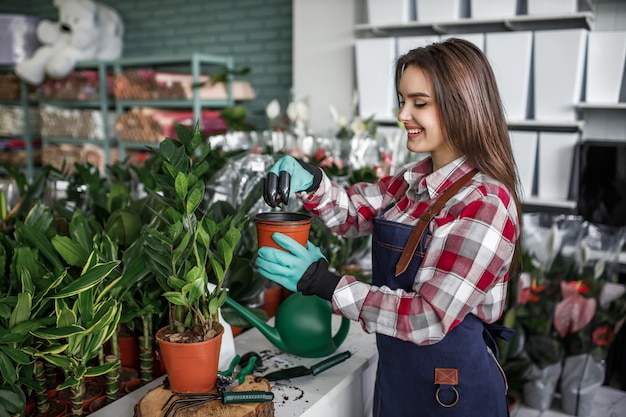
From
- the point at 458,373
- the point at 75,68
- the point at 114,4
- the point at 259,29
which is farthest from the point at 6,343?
the point at 114,4

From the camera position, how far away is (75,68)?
202 inches

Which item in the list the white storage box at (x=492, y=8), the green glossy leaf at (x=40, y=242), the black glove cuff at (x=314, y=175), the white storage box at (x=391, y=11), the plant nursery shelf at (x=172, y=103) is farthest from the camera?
the plant nursery shelf at (x=172, y=103)

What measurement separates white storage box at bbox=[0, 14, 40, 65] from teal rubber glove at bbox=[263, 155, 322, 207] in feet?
16.4

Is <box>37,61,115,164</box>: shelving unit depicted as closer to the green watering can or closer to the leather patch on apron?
the green watering can

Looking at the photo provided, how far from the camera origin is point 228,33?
15.9ft

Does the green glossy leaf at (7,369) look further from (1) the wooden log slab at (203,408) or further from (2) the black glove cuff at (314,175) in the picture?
(2) the black glove cuff at (314,175)

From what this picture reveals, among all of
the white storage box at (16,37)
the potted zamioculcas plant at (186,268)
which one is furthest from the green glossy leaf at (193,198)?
the white storage box at (16,37)

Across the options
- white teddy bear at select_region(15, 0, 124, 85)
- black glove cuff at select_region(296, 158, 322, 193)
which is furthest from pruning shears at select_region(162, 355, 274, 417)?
white teddy bear at select_region(15, 0, 124, 85)

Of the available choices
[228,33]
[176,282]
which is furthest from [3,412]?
[228,33]

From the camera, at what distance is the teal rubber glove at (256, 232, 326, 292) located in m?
1.04

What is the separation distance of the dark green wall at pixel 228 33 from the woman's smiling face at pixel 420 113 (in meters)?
3.19

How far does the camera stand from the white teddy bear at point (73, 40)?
16.1 ft

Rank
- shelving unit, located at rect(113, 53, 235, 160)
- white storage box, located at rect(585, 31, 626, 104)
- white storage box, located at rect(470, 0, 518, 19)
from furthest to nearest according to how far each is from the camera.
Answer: shelving unit, located at rect(113, 53, 235, 160)
white storage box, located at rect(470, 0, 518, 19)
white storage box, located at rect(585, 31, 626, 104)

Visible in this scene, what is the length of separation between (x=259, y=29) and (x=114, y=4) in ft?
5.72
